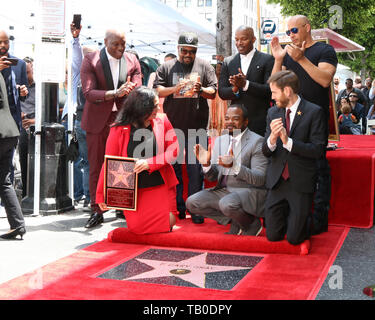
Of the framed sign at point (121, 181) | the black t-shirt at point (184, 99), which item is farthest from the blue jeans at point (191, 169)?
the framed sign at point (121, 181)

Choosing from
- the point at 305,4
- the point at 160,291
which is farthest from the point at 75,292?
the point at 305,4

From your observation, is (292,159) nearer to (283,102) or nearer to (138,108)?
(283,102)

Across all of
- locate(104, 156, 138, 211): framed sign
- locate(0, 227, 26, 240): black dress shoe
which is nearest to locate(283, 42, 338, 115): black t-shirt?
locate(104, 156, 138, 211): framed sign

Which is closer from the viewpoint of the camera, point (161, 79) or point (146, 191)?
point (146, 191)

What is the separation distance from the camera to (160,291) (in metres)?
4.02

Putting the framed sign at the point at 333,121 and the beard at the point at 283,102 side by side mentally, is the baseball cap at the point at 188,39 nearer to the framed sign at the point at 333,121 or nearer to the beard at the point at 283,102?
the beard at the point at 283,102

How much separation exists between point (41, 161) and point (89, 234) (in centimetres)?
157

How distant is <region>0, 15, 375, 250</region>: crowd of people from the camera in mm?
5172

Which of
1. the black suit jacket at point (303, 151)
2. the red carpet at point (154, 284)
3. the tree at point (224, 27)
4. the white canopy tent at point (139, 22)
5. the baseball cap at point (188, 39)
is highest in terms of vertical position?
the white canopy tent at point (139, 22)

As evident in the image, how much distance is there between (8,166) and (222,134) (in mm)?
2167

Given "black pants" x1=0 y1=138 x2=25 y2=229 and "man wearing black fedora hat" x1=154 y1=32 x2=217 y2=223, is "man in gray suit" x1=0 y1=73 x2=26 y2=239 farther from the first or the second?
"man wearing black fedora hat" x1=154 y1=32 x2=217 y2=223

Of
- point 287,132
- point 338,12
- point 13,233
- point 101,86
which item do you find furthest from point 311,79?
point 338,12

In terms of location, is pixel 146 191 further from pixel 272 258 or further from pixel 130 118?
pixel 272 258

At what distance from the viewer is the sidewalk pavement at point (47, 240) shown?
4.84 m
